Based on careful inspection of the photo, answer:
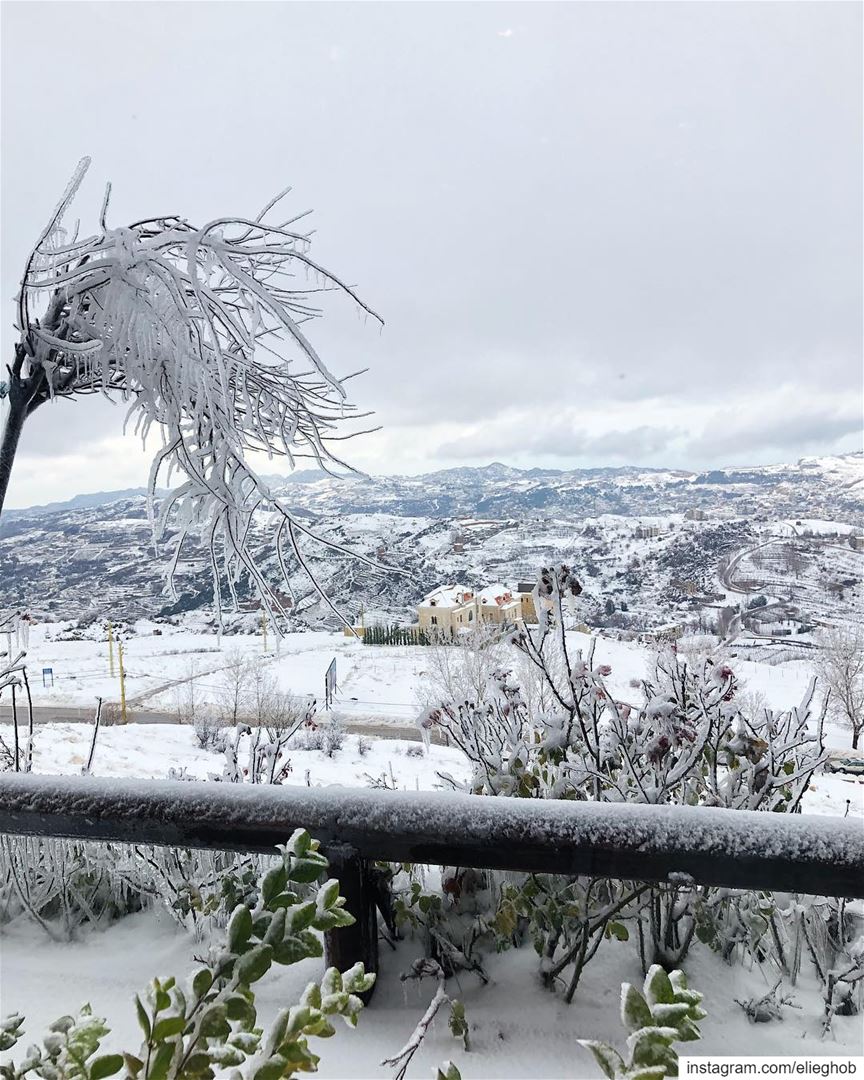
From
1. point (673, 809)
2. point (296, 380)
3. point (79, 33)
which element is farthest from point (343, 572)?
point (79, 33)

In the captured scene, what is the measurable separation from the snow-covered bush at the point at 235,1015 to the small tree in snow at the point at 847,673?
56.5 ft

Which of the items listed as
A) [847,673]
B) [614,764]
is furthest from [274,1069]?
[847,673]

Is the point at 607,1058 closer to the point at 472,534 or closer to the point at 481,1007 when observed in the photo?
the point at 481,1007

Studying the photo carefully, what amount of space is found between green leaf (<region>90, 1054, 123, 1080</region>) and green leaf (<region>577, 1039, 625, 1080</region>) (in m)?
0.24

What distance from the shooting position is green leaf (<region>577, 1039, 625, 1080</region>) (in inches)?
12.6

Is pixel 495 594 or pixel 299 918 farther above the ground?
pixel 299 918

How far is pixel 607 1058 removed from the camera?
32cm

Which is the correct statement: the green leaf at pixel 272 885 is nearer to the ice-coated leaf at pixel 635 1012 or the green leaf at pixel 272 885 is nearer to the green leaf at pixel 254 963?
the green leaf at pixel 254 963

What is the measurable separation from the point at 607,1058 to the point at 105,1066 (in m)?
0.26

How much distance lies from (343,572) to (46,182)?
1.59m

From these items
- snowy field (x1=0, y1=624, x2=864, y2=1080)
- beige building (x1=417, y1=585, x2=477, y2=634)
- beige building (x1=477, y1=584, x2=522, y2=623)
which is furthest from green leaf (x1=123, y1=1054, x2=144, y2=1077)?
beige building (x1=417, y1=585, x2=477, y2=634)

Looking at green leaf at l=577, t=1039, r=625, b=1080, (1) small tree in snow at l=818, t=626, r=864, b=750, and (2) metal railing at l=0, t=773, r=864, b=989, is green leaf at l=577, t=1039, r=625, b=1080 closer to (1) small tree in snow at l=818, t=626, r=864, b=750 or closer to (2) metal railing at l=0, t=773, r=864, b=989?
(2) metal railing at l=0, t=773, r=864, b=989

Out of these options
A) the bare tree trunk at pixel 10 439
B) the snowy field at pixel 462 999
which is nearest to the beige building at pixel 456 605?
the snowy field at pixel 462 999

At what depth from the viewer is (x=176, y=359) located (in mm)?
1472
